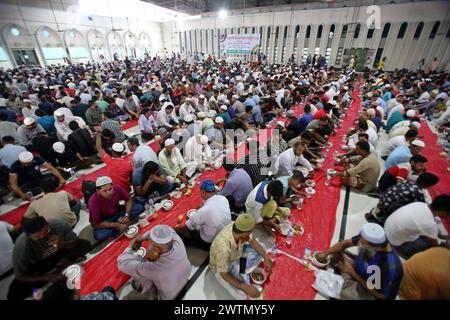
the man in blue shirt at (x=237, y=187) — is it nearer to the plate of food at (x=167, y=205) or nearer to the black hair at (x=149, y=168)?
the plate of food at (x=167, y=205)

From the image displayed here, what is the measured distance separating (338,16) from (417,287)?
21.7 meters

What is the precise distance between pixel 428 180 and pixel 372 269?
5.69 ft

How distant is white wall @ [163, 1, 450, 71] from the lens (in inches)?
567

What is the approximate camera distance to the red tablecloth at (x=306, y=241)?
240 centimetres

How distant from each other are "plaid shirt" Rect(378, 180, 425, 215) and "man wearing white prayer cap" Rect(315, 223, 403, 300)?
43.5 inches

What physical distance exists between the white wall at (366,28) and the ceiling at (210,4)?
1054 millimetres

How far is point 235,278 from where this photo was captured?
225 centimetres

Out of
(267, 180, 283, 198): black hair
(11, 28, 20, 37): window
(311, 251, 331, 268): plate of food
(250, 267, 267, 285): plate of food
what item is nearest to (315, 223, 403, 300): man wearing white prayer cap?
(311, 251, 331, 268): plate of food

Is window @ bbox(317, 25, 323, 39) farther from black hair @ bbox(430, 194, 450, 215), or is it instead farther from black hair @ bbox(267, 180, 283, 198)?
black hair @ bbox(267, 180, 283, 198)

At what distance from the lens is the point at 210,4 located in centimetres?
2483

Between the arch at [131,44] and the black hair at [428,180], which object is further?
the arch at [131,44]

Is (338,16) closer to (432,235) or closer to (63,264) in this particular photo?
(432,235)

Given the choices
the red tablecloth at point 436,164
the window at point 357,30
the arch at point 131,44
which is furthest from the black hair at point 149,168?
the arch at point 131,44

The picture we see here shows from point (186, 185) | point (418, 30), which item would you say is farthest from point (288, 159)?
point (418, 30)
